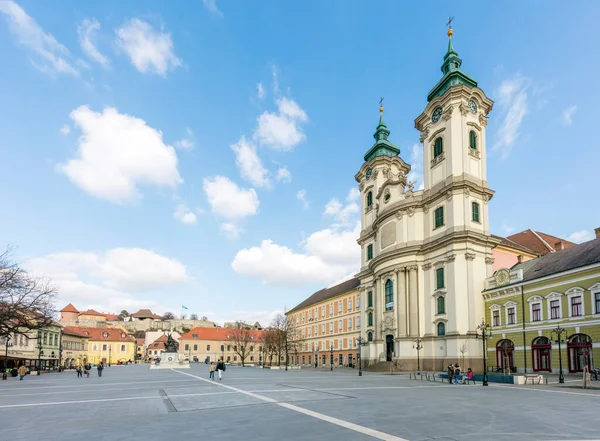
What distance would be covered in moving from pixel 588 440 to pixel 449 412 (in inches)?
206

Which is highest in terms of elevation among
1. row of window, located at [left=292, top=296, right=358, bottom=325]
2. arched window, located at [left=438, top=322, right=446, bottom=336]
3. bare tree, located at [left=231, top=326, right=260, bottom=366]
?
row of window, located at [left=292, top=296, right=358, bottom=325]

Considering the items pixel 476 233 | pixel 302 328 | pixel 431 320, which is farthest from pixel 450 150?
pixel 302 328

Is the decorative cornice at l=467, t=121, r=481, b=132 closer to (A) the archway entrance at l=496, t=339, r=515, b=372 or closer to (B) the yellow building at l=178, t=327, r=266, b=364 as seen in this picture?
(A) the archway entrance at l=496, t=339, r=515, b=372

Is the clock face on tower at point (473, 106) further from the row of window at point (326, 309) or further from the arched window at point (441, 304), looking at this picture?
the row of window at point (326, 309)

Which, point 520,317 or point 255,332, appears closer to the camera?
point 520,317

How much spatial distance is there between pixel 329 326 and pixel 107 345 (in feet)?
197

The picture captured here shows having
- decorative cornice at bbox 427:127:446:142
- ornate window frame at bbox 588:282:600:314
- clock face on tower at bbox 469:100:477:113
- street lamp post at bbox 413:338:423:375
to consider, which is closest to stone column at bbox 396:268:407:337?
street lamp post at bbox 413:338:423:375

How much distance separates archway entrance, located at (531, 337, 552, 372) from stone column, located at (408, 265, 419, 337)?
40.6 feet

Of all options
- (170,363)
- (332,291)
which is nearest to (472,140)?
(332,291)

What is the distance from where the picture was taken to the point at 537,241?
196ft

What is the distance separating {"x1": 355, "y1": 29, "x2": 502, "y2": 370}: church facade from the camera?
45344mm

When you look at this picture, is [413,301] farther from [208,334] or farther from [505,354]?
[208,334]

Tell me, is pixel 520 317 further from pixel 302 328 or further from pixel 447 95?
pixel 302 328

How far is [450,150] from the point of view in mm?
48219
